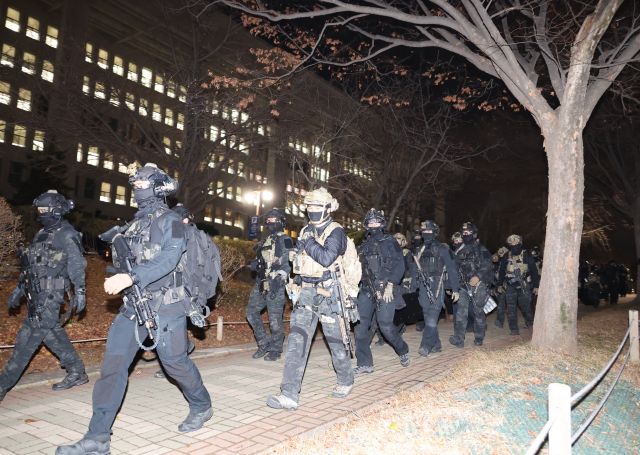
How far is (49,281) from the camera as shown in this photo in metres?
5.40

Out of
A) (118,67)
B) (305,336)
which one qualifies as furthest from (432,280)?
(118,67)

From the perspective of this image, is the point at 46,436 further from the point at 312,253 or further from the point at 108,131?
the point at 108,131

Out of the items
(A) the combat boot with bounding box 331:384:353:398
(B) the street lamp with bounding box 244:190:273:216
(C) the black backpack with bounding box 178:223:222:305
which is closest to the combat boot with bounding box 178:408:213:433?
(C) the black backpack with bounding box 178:223:222:305

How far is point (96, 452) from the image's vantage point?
12.0 ft

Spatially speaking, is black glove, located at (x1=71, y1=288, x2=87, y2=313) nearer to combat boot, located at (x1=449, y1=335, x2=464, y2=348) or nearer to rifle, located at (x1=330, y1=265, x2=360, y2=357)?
rifle, located at (x1=330, y1=265, x2=360, y2=357)

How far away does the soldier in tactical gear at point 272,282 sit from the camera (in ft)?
23.7

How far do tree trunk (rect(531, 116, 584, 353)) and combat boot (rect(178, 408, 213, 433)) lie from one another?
6.06 metres

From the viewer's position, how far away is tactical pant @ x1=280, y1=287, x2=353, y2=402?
4973 mm

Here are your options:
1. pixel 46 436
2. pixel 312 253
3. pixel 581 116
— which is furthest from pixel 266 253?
pixel 581 116

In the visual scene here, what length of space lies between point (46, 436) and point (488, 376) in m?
4.95

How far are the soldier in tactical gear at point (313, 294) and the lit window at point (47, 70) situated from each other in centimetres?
1307

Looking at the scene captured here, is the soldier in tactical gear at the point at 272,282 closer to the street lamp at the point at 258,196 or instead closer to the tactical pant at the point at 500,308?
the tactical pant at the point at 500,308

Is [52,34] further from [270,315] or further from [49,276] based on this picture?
[49,276]

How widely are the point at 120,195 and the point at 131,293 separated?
4740 centimetres
